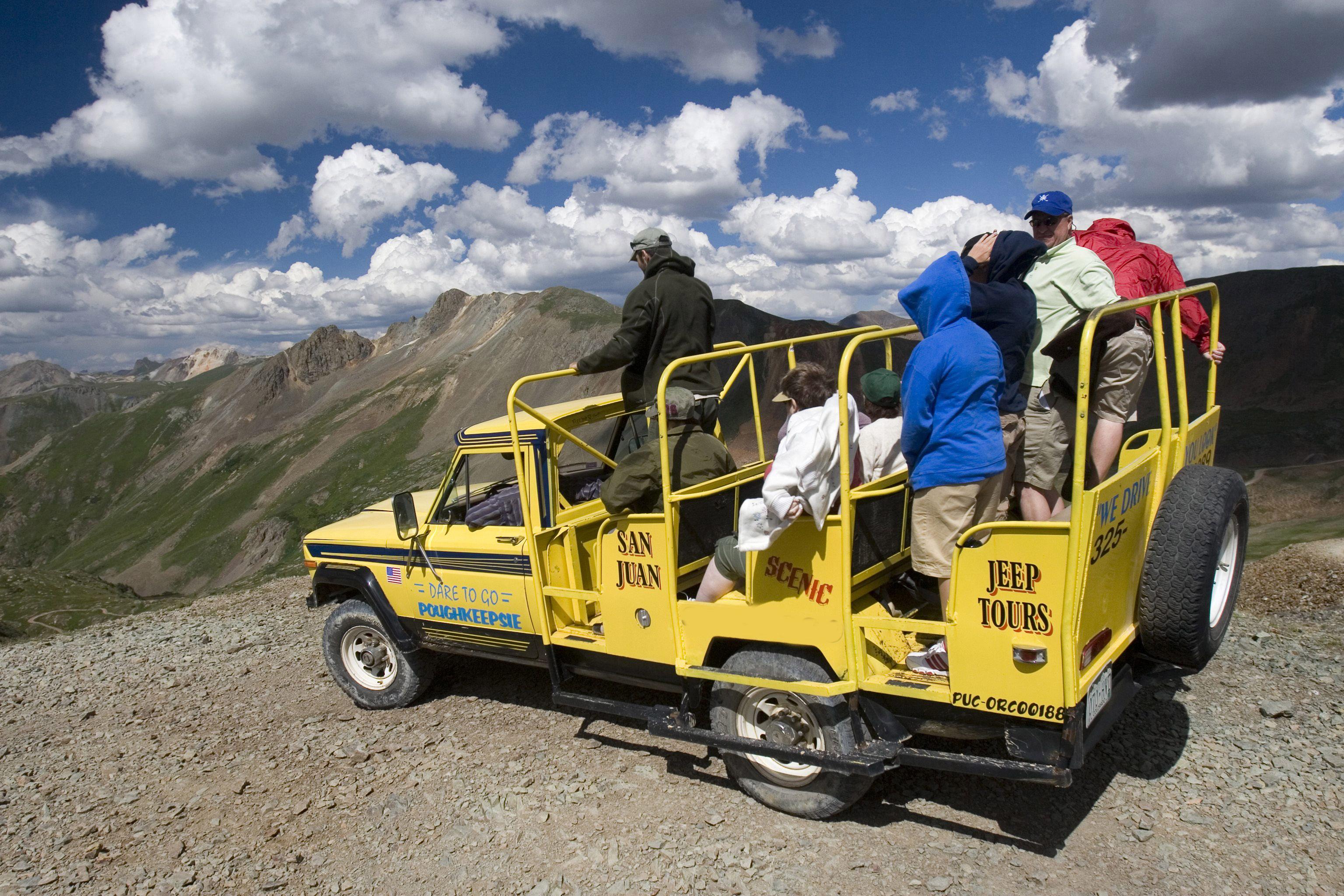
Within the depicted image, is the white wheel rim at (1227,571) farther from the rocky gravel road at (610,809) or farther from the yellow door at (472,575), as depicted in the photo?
the yellow door at (472,575)

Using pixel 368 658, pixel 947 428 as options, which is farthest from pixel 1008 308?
pixel 368 658

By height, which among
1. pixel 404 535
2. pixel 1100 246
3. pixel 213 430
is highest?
pixel 1100 246

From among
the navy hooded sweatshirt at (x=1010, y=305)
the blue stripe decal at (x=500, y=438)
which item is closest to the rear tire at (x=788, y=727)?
the navy hooded sweatshirt at (x=1010, y=305)

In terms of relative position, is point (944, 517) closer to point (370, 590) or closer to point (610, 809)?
point (610, 809)

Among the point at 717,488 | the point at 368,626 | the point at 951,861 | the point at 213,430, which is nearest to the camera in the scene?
the point at 951,861

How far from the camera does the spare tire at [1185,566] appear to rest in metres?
3.95

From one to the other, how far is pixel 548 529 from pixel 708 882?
2.37 meters

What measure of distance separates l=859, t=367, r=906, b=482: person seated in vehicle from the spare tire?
1.36 metres

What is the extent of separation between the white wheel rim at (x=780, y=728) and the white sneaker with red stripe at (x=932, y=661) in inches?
24.7

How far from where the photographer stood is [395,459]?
64562 millimetres

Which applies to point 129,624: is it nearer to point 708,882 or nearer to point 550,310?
point 708,882

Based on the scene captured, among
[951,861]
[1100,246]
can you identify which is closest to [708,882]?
[951,861]

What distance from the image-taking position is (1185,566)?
3963 millimetres

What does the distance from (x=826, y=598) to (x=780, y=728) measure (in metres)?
0.88
